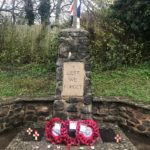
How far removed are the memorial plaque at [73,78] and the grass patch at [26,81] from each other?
130cm

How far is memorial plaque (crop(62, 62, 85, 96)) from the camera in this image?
6094 mm

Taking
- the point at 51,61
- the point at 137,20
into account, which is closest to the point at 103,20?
the point at 137,20

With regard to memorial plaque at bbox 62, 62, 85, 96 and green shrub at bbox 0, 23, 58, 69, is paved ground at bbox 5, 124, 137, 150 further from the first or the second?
green shrub at bbox 0, 23, 58, 69

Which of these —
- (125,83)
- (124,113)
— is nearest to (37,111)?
(124,113)

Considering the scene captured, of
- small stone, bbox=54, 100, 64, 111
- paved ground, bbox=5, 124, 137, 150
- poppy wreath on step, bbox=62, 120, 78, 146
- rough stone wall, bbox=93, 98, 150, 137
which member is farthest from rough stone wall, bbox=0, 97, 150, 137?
poppy wreath on step, bbox=62, 120, 78, 146

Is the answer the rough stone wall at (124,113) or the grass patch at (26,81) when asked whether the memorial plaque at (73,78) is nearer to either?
the rough stone wall at (124,113)

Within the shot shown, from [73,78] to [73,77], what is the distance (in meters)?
0.02

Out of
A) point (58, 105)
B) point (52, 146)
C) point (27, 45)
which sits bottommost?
point (52, 146)

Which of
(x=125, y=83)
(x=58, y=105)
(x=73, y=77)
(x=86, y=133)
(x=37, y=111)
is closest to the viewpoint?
(x=86, y=133)

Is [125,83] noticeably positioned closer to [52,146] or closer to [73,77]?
[73,77]

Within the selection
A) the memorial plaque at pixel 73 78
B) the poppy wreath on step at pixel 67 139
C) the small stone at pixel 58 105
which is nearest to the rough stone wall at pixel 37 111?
the small stone at pixel 58 105

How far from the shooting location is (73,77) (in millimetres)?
6129

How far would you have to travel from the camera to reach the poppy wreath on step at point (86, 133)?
5766 mm

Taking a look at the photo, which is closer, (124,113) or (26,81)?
(124,113)
